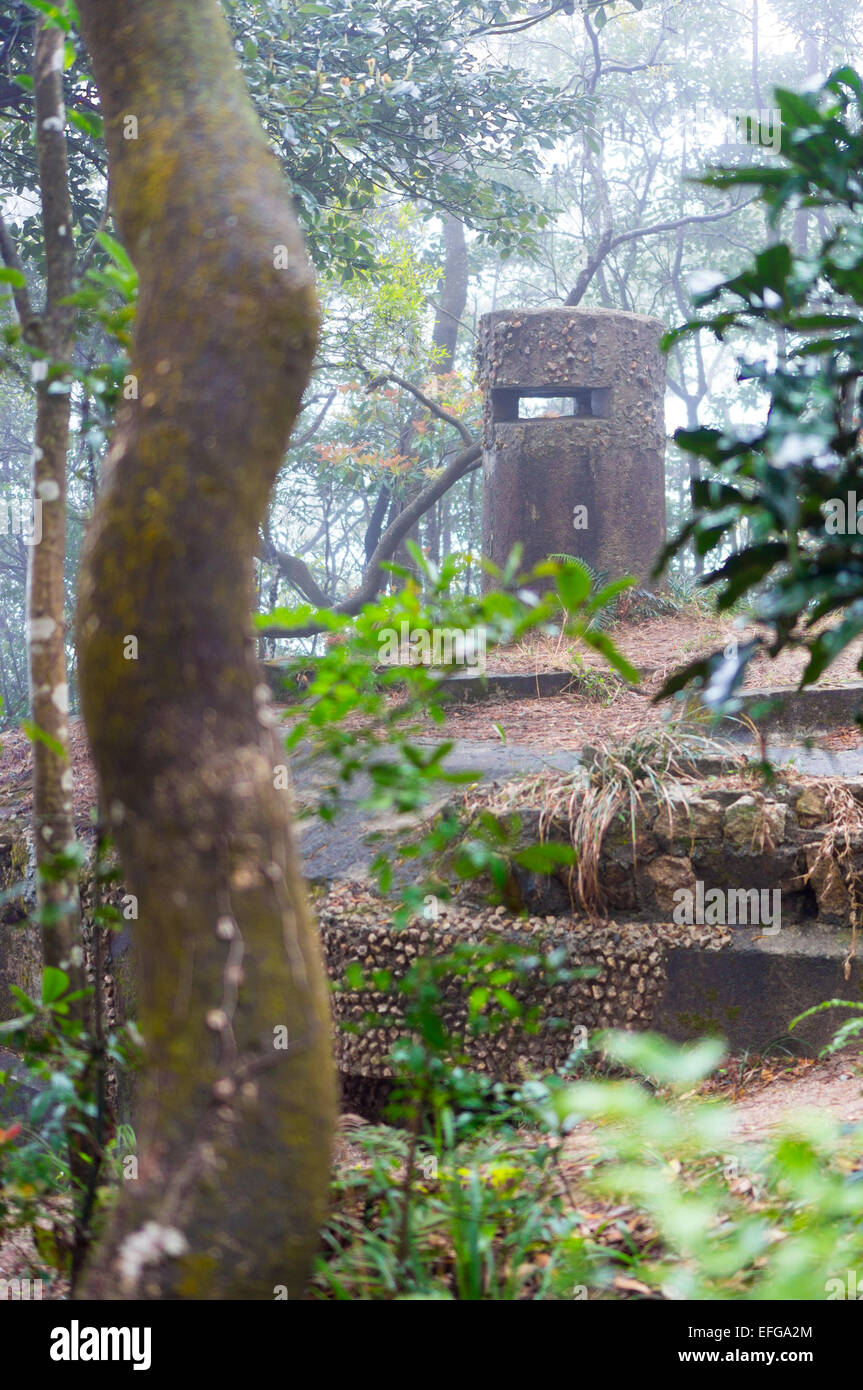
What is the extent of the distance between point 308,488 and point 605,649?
69.7 ft

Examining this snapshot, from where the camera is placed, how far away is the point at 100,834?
2.09m

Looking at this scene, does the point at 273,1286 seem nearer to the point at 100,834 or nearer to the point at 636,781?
the point at 100,834

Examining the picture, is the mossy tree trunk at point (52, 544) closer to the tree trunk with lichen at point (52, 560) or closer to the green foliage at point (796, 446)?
the tree trunk with lichen at point (52, 560)

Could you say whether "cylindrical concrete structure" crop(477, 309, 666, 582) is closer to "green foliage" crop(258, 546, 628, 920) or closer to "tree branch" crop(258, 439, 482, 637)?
"tree branch" crop(258, 439, 482, 637)

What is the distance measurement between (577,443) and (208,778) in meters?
7.66

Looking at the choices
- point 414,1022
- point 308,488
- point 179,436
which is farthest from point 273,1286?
point 308,488

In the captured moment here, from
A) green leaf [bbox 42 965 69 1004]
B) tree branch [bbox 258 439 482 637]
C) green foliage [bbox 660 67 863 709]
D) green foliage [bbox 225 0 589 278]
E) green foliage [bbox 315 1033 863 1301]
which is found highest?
green foliage [bbox 225 0 589 278]

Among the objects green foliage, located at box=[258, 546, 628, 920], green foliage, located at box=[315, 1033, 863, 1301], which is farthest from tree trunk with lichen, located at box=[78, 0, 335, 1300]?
green foliage, located at box=[315, 1033, 863, 1301]

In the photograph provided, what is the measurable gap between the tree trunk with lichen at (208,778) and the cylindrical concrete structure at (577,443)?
6.89 meters

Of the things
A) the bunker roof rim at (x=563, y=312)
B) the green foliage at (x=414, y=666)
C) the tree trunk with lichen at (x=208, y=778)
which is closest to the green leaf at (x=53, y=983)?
the tree trunk with lichen at (x=208, y=778)

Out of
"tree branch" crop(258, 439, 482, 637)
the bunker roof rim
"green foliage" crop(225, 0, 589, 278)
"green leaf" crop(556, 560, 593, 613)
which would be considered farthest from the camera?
"tree branch" crop(258, 439, 482, 637)

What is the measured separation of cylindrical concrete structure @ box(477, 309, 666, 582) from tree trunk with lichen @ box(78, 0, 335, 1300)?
6889mm

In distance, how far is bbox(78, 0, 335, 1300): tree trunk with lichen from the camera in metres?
1.46

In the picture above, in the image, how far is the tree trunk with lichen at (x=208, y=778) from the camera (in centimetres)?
146
